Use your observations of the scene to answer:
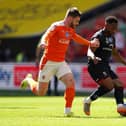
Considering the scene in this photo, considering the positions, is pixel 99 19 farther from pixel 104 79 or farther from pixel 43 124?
pixel 43 124

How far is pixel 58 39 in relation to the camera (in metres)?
14.7

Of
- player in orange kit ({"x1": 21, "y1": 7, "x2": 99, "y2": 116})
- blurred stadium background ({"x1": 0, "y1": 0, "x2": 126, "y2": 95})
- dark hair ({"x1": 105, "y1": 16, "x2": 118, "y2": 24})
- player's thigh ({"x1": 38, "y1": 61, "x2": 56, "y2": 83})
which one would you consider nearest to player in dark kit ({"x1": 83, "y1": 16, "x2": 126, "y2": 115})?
dark hair ({"x1": 105, "y1": 16, "x2": 118, "y2": 24})

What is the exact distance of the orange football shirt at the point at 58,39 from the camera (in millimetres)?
14633

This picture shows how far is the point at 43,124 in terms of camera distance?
40.6 ft

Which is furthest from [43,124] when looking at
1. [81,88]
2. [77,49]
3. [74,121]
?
[77,49]

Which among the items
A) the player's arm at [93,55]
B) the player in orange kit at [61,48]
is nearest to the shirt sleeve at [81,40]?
the player in orange kit at [61,48]

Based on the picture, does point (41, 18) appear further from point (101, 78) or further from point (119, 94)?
point (119, 94)

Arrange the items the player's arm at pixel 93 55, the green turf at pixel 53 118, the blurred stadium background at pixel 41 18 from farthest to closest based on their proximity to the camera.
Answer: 1. the blurred stadium background at pixel 41 18
2. the player's arm at pixel 93 55
3. the green turf at pixel 53 118

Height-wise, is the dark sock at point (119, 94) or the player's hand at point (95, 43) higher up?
the player's hand at point (95, 43)

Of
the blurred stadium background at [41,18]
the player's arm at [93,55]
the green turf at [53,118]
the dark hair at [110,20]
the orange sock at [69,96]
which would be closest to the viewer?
the green turf at [53,118]

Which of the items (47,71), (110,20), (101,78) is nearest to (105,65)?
(101,78)

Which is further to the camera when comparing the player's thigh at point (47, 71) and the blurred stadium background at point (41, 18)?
the blurred stadium background at point (41, 18)

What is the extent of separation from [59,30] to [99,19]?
1944cm

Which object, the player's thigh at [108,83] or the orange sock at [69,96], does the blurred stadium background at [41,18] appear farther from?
the orange sock at [69,96]
